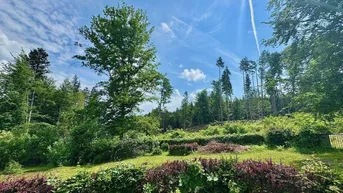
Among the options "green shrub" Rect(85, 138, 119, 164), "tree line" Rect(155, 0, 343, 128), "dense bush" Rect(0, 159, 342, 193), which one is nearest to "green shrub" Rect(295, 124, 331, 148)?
"tree line" Rect(155, 0, 343, 128)

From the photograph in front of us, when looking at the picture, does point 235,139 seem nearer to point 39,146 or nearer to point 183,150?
point 183,150

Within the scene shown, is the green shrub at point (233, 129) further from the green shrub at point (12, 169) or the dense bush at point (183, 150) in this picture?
the green shrub at point (12, 169)

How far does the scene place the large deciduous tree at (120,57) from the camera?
52.6 feet

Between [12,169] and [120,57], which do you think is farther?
[120,57]

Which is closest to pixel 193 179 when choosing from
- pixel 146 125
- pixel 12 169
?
pixel 12 169

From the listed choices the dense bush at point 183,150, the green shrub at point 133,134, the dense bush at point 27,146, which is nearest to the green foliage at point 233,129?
the dense bush at point 183,150

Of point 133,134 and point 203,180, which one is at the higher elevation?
point 133,134

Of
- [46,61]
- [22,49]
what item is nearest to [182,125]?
[46,61]

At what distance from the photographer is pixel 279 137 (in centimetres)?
1407

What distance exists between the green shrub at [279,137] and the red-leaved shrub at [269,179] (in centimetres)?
1188

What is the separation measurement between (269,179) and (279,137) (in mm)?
12538

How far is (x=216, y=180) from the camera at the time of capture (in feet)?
11.1

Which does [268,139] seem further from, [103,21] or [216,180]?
[103,21]

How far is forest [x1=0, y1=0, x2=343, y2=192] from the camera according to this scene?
356 cm
